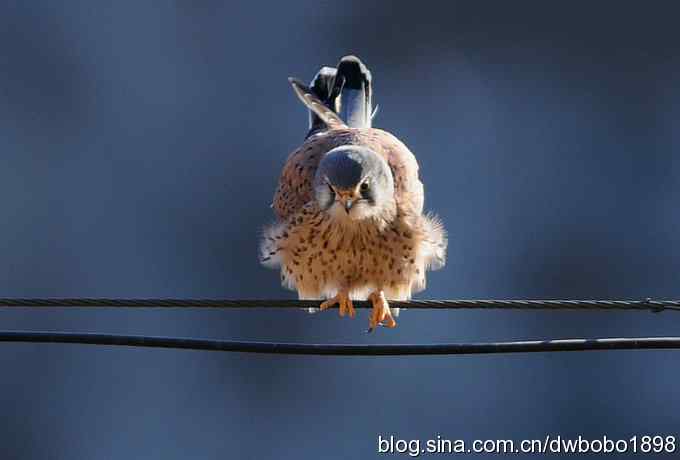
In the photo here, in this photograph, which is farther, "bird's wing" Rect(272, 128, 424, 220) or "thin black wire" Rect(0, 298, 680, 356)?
"bird's wing" Rect(272, 128, 424, 220)

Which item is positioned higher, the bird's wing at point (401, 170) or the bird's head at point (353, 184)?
the bird's wing at point (401, 170)

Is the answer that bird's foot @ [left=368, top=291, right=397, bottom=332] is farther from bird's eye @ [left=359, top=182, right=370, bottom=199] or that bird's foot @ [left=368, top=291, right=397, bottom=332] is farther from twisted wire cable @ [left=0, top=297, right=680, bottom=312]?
twisted wire cable @ [left=0, top=297, right=680, bottom=312]

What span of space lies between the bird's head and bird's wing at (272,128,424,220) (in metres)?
0.11

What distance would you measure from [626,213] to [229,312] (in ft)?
10.6

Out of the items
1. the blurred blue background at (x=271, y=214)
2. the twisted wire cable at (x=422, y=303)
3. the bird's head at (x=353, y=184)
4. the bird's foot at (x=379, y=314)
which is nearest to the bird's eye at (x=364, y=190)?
the bird's head at (x=353, y=184)

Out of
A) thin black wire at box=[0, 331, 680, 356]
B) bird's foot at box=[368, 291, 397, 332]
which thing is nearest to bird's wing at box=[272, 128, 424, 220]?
bird's foot at box=[368, 291, 397, 332]

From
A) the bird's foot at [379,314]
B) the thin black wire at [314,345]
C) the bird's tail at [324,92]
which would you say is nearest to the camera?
the thin black wire at [314,345]

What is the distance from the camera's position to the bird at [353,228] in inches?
182

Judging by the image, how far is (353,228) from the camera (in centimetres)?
471

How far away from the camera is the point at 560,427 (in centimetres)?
977

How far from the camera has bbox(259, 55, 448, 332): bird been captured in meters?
4.62

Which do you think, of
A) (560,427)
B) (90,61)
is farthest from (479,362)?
(90,61)

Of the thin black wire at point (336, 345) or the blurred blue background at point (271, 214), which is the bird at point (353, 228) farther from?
the blurred blue background at point (271, 214)

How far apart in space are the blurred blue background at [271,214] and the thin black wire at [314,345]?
542 cm
